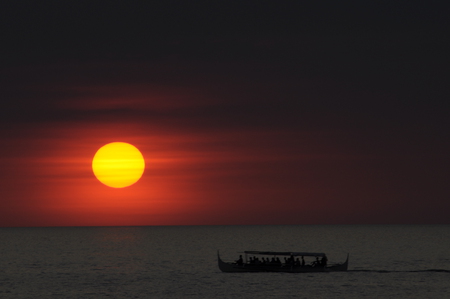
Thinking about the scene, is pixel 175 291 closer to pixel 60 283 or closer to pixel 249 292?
pixel 249 292

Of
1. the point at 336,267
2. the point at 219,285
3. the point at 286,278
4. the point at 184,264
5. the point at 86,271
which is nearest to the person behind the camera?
the point at 219,285

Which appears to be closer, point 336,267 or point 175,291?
point 175,291

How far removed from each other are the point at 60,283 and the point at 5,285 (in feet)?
24.8

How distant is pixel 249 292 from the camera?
3627 inches

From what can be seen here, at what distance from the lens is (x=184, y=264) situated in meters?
143

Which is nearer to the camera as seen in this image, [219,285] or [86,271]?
[219,285]

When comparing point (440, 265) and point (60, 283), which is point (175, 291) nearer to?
point (60, 283)

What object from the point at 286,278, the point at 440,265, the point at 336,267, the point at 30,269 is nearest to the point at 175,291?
the point at 286,278

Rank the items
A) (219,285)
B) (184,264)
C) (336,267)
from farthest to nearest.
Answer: (184,264)
(336,267)
(219,285)

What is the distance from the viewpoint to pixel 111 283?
10425 cm

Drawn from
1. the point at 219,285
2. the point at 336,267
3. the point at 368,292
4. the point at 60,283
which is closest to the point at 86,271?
the point at 60,283

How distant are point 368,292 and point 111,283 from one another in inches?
1417

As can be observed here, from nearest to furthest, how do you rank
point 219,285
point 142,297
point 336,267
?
point 142,297
point 219,285
point 336,267

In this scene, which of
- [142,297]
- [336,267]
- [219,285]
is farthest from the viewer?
[336,267]
